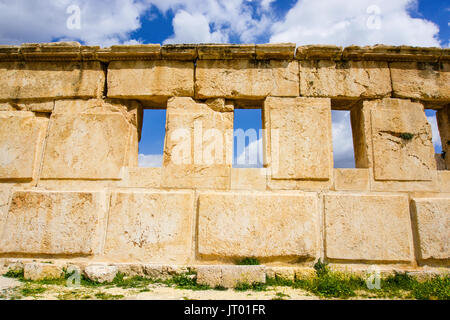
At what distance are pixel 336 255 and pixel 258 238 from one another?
42.8 inches

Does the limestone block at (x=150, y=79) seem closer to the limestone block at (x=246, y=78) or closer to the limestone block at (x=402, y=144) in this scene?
the limestone block at (x=246, y=78)

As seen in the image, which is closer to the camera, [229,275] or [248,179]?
[229,275]

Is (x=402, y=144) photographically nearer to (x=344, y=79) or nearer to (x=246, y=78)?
(x=344, y=79)

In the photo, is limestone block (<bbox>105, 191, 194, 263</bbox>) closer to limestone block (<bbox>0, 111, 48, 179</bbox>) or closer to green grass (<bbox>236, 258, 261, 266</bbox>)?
green grass (<bbox>236, 258, 261, 266</bbox>)

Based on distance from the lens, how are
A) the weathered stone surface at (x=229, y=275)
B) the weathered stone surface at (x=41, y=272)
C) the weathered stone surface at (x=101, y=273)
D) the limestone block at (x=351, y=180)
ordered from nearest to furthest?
1. the weathered stone surface at (x=229, y=275)
2. the weathered stone surface at (x=101, y=273)
3. the weathered stone surface at (x=41, y=272)
4. the limestone block at (x=351, y=180)

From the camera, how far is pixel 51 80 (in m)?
4.57

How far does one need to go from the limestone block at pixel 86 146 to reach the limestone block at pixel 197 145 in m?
0.73

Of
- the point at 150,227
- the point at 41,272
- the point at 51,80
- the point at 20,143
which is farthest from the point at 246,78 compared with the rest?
the point at 41,272

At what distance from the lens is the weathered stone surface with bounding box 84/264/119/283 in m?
3.44

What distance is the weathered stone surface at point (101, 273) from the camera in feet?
11.3

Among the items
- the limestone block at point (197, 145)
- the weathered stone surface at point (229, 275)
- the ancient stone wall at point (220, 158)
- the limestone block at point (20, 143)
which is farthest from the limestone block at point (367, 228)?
the limestone block at point (20, 143)

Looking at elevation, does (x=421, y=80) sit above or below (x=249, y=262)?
above

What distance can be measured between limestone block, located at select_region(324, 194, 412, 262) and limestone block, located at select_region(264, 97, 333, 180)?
51 cm

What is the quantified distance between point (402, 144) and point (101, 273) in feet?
15.2
